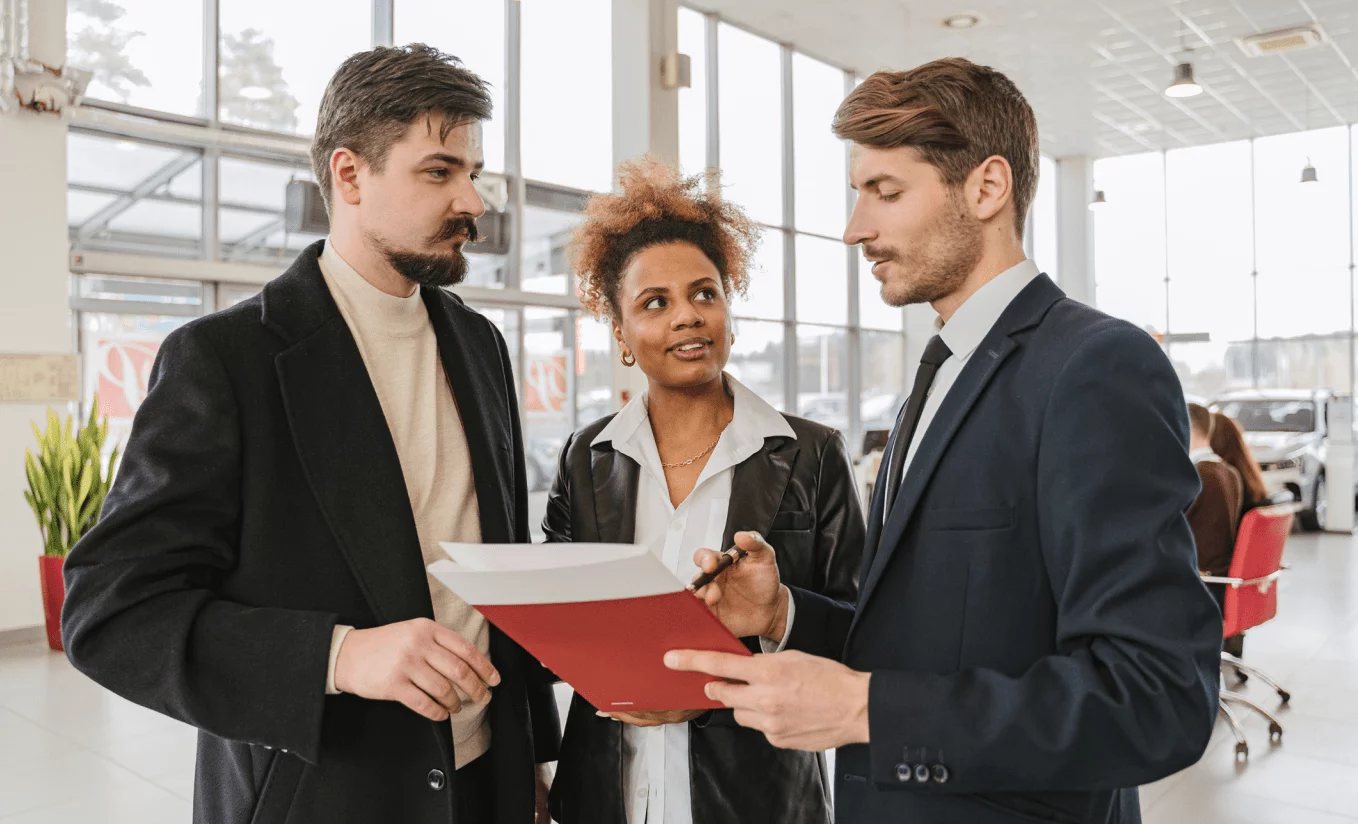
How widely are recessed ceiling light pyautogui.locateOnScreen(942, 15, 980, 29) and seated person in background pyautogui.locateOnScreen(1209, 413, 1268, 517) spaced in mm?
6255

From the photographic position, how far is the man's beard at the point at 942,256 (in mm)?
1243

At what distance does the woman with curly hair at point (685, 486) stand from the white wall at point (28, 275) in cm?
478

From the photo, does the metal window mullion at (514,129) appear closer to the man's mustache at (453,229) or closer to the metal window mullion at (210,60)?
the metal window mullion at (210,60)

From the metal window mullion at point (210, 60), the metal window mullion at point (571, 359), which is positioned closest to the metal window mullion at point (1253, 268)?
the metal window mullion at point (571, 359)

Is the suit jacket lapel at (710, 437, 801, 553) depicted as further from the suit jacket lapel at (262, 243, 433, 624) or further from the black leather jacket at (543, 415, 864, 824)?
the suit jacket lapel at (262, 243, 433, 624)

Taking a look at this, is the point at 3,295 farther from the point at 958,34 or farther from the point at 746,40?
the point at 958,34

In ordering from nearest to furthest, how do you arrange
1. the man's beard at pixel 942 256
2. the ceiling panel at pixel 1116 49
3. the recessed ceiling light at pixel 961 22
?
the man's beard at pixel 942 256, the ceiling panel at pixel 1116 49, the recessed ceiling light at pixel 961 22

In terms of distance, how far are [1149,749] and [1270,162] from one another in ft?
52.0

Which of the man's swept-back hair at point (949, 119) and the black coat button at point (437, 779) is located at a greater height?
the man's swept-back hair at point (949, 119)

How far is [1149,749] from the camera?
947 millimetres

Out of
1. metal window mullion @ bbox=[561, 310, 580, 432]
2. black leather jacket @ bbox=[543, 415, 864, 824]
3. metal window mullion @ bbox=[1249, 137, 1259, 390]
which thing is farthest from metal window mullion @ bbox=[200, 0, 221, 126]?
metal window mullion @ bbox=[1249, 137, 1259, 390]

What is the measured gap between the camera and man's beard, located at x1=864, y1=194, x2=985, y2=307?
4.08 feet

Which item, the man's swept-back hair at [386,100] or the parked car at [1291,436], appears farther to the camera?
the parked car at [1291,436]

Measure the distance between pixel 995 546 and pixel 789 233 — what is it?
10301 mm
